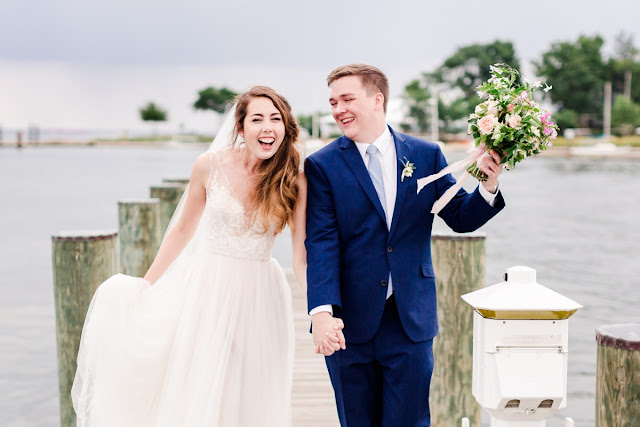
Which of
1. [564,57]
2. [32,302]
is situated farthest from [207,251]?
[564,57]

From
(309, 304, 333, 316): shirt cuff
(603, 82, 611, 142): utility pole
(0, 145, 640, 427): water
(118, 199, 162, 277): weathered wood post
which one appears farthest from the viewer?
(603, 82, 611, 142): utility pole

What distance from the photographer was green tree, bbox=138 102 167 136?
371 feet

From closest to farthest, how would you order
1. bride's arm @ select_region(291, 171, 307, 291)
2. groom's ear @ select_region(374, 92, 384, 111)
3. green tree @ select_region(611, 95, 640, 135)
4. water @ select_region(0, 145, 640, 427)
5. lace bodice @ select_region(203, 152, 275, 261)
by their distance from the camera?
groom's ear @ select_region(374, 92, 384, 111) < bride's arm @ select_region(291, 171, 307, 291) < lace bodice @ select_region(203, 152, 275, 261) < water @ select_region(0, 145, 640, 427) < green tree @ select_region(611, 95, 640, 135)

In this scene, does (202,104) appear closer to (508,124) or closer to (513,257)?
(513,257)

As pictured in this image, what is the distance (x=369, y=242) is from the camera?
297cm

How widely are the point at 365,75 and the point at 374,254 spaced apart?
70 cm

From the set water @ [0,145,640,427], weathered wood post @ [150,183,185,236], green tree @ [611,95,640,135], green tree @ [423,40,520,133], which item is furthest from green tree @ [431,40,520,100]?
weathered wood post @ [150,183,185,236]

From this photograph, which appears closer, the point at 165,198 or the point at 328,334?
the point at 328,334

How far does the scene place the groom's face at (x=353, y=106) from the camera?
9.64 ft

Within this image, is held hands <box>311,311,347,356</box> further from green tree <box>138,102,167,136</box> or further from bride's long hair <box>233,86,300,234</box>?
green tree <box>138,102,167,136</box>

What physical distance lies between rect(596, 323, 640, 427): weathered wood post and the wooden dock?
1.97 meters

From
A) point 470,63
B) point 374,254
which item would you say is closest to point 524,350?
point 374,254

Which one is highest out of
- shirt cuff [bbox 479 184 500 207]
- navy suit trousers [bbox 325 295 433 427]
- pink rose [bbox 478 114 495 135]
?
pink rose [bbox 478 114 495 135]

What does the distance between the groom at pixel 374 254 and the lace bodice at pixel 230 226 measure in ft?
1.48
